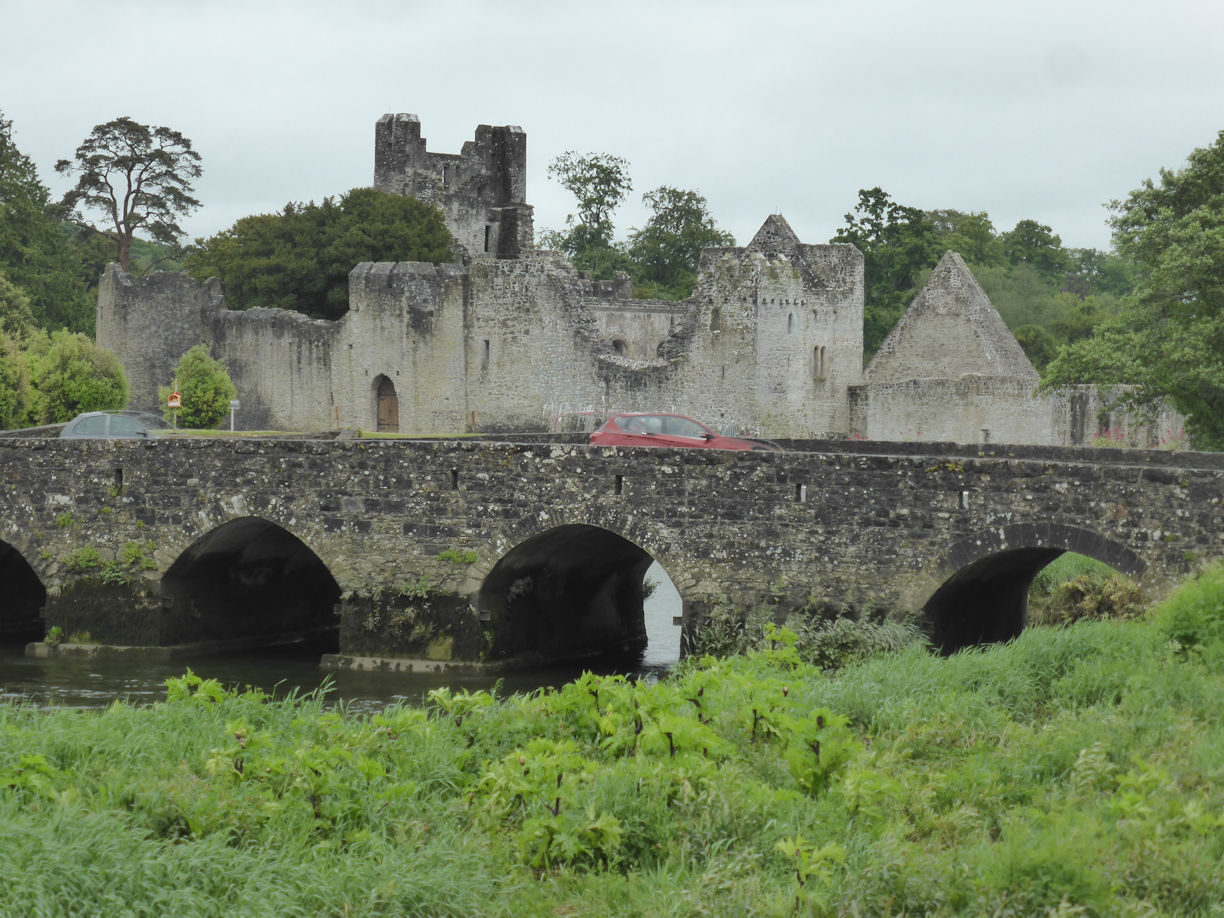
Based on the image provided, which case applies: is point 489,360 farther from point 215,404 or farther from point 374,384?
point 215,404

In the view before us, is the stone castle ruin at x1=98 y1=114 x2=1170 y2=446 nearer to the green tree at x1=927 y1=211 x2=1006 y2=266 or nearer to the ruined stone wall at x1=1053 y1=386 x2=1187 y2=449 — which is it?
the ruined stone wall at x1=1053 y1=386 x2=1187 y2=449

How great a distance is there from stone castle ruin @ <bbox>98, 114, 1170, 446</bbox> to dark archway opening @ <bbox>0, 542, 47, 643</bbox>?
18947 millimetres

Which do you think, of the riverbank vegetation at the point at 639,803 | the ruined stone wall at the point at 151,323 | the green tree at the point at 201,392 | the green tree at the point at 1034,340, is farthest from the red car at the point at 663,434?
the green tree at the point at 1034,340

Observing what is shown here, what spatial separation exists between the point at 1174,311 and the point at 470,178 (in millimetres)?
37210

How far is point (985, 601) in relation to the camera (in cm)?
1886

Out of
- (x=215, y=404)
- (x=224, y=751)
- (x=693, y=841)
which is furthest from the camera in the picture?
(x=215, y=404)

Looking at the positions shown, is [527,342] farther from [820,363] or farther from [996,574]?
[996,574]

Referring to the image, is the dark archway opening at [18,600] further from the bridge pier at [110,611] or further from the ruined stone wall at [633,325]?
the ruined stone wall at [633,325]

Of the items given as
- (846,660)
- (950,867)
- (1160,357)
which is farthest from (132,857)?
(1160,357)

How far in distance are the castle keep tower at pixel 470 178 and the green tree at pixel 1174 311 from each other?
3173 centimetres

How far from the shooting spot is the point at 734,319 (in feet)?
133

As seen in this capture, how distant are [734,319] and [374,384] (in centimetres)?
1132

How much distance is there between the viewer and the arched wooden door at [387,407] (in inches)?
1801

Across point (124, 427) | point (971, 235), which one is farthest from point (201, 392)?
point (971, 235)
